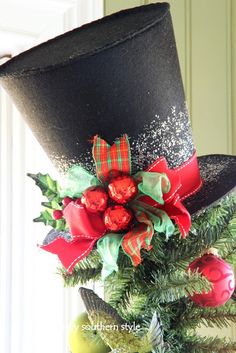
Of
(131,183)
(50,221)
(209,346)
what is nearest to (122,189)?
→ (131,183)

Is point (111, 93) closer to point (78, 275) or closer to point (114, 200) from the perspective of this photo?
point (114, 200)

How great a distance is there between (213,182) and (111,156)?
0.52 ft

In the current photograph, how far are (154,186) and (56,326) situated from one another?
1.60 feet

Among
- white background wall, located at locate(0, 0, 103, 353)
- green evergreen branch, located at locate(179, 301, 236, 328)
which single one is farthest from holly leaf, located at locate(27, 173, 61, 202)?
white background wall, located at locate(0, 0, 103, 353)

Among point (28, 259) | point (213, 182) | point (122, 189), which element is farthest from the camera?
point (28, 259)

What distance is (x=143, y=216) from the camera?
569 millimetres

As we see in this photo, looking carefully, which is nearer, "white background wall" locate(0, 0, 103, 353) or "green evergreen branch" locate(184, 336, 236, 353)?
"green evergreen branch" locate(184, 336, 236, 353)

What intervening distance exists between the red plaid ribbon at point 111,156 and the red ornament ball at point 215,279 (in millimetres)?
154

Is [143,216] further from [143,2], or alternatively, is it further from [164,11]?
[143,2]

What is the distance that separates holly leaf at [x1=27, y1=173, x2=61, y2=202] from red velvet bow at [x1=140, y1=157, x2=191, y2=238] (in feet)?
0.34

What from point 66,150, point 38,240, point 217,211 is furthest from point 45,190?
point 38,240

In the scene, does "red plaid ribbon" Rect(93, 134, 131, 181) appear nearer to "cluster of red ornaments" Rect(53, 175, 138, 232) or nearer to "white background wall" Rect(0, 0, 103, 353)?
"cluster of red ornaments" Rect(53, 175, 138, 232)

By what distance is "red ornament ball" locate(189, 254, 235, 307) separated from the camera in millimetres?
620

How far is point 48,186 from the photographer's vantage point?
2.04 feet
